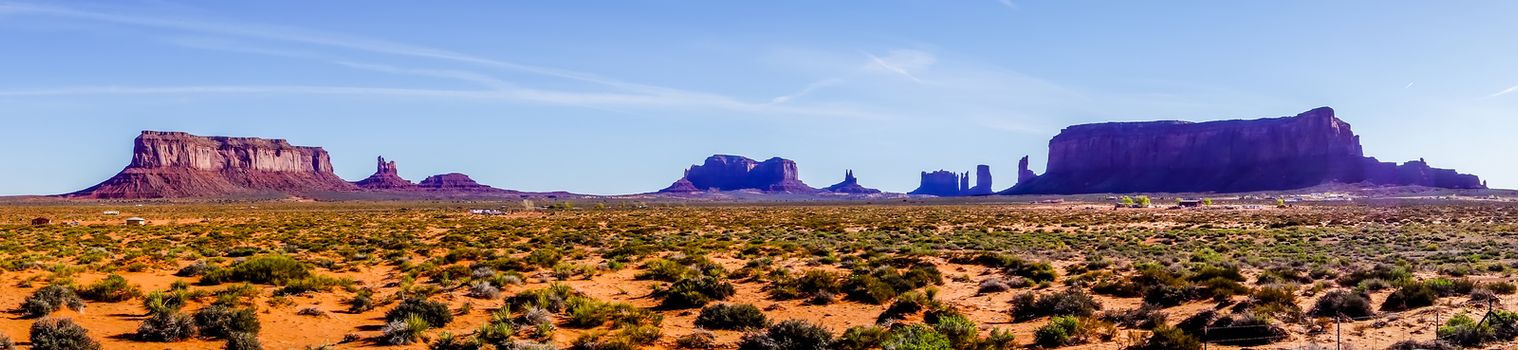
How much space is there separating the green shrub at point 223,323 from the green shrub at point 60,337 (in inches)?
47.1

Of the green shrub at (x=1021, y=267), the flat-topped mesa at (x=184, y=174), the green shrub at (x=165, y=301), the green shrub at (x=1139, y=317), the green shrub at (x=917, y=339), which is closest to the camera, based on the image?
the green shrub at (x=917, y=339)

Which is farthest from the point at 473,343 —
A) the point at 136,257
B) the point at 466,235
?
the point at 466,235

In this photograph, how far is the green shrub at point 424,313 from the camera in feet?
42.8

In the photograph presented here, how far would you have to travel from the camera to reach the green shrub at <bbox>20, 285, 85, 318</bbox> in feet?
42.7

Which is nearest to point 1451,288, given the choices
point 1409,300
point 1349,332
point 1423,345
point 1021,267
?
point 1409,300

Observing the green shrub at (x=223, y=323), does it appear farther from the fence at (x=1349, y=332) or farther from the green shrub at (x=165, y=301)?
the fence at (x=1349, y=332)

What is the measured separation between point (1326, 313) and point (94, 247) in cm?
3490

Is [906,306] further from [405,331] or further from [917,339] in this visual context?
[405,331]

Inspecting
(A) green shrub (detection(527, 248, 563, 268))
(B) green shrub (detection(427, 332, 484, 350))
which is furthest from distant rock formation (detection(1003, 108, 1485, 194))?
(B) green shrub (detection(427, 332, 484, 350))

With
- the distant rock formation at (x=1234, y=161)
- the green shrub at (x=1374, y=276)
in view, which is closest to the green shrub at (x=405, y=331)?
the green shrub at (x=1374, y=276)

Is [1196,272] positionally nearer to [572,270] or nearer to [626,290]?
[626,290]

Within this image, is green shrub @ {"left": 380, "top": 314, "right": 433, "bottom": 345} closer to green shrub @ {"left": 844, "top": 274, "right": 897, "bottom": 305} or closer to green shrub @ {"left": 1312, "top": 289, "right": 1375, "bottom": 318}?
green shrub @ {"left": 844, "top": 274, "right": 897, "bottom": 305}

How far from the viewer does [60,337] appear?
33.3 ft

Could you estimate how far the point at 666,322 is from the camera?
14172mm
